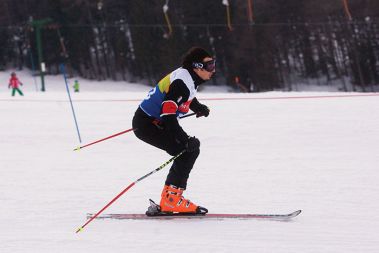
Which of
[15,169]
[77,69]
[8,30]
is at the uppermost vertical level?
[8,30]

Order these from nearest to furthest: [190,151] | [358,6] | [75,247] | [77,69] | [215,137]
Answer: [75,247] < [190,151] < [215,137] < [358,6] < [77,69]

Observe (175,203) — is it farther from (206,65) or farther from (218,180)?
(218,180)

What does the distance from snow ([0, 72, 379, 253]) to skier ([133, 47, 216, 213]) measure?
266 mm

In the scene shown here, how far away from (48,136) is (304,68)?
37.4 metres

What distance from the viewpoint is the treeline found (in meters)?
39.7

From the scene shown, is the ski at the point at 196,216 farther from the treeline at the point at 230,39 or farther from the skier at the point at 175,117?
the treeline at the point at 230,39

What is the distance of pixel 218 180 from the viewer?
21.1ft

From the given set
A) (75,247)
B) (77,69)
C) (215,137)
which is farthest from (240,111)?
(77,69)

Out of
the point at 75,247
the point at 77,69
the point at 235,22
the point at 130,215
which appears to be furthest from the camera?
the point at 77,69

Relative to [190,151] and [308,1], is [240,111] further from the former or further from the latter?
[308,1]

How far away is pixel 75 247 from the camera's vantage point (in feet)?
13.6

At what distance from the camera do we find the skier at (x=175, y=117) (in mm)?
4324

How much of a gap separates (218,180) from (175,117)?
224 centimetres

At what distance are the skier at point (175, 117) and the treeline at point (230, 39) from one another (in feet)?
103
